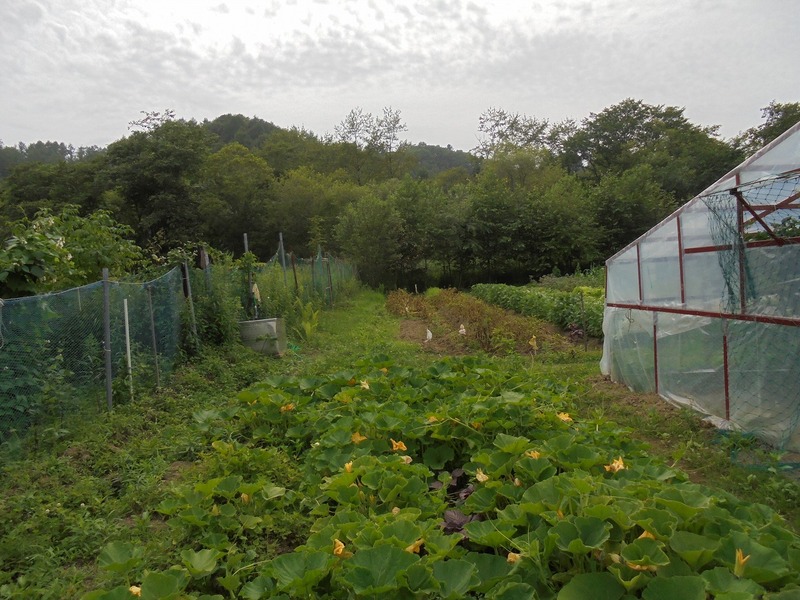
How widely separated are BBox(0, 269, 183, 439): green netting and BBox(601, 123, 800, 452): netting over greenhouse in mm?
6049

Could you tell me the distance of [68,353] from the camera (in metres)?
5.49

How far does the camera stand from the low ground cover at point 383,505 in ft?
6.14

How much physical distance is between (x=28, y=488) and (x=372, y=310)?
1426cm

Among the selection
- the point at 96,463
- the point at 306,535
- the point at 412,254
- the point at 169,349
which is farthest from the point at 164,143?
the point at 306,535

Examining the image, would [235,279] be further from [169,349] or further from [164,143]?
[164,143]

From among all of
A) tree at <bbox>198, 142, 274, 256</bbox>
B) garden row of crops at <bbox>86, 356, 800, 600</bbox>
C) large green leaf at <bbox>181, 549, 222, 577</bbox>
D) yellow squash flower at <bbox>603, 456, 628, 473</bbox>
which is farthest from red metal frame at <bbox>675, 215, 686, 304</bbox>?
tree at <bbox>198, 142, 274, 256</bbox>

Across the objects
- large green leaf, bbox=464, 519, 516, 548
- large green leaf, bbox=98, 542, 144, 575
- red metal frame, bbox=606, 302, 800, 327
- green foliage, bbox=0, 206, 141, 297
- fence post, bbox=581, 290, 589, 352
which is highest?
green foliage, bbox=0, 206, 141, 297

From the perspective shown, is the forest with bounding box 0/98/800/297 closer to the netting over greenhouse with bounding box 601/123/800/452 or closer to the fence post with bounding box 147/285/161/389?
the fence post with bounding box 147/285/161/389

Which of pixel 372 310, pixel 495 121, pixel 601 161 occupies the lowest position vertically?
pixel 372 310

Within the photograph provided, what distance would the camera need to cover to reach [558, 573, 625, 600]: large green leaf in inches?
67.8

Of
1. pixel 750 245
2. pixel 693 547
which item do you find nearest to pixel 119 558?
pixel 693 547

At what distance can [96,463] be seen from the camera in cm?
468

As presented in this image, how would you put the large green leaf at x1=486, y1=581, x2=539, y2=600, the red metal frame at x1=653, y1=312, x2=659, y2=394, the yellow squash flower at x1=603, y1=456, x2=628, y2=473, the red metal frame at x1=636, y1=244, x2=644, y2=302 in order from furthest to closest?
the red metal frame at x1=636, y1=244, x2=644, y2=302, the red metal frame at x1=653, y1=312, x2=659, y2=394, the yellow squash flower at x1=603, y1=456, x2=628, y2=473, the large green leaf at x1=486, y1=581, x2=539, y2=600

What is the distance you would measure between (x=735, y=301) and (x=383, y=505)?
4200mm
